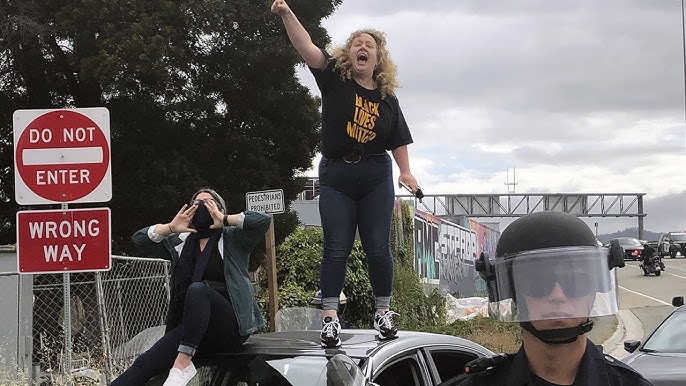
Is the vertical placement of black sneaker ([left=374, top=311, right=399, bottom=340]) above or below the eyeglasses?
below

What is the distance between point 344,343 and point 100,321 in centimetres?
387

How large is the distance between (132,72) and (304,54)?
1352cm

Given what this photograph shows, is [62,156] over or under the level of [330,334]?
over

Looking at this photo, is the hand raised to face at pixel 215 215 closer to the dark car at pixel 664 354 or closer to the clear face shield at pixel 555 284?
the clear face shield at pixel 555 284

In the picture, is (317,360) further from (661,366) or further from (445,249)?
(445,249)

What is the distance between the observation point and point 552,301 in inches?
80.4

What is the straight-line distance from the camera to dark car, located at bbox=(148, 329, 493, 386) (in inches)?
150

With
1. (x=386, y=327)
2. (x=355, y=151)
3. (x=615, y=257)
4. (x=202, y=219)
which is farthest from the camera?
(x=355, y=151)

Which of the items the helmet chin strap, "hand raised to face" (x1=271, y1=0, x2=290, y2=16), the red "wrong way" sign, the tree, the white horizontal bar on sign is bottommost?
the helmet chin strap

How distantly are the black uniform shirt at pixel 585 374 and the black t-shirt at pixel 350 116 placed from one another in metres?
2.59

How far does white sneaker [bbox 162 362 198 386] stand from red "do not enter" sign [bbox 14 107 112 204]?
2652mm

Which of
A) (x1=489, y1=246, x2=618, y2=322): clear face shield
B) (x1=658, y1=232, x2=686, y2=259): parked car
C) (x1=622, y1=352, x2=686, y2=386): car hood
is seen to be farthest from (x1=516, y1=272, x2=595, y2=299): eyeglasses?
(x1=658, y1=232, x2=686, y2=259): parked car

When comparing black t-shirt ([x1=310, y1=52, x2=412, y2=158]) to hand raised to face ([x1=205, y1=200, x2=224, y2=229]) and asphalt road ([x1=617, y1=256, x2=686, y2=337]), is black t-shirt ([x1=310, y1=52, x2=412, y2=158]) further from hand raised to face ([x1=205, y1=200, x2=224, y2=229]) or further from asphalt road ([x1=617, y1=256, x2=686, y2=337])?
asphalt road ([x1=617, y1=256, x2=686, y2=337])

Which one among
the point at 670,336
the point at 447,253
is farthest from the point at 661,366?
the point at 447,253
